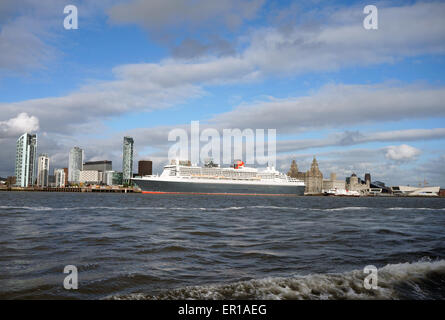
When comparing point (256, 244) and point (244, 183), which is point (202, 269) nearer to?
point (256, 244)

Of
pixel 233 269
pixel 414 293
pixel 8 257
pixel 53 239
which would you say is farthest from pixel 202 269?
pixel 53 239

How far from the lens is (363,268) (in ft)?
28.8

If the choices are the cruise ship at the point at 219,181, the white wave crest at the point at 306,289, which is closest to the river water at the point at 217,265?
the white wave crest at the point at 306,289

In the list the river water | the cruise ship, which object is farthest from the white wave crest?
the cruise ship

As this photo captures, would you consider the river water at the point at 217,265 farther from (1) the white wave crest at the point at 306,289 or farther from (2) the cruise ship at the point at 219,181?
(2) the cruise ship at the point at 219,181

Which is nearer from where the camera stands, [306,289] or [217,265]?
[306,289]

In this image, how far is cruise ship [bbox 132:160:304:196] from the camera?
94375 mm

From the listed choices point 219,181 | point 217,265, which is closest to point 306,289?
point 217,265

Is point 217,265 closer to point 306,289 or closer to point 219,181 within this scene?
point 306,289

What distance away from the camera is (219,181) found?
9819 cm

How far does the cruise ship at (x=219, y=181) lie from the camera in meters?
94.4
